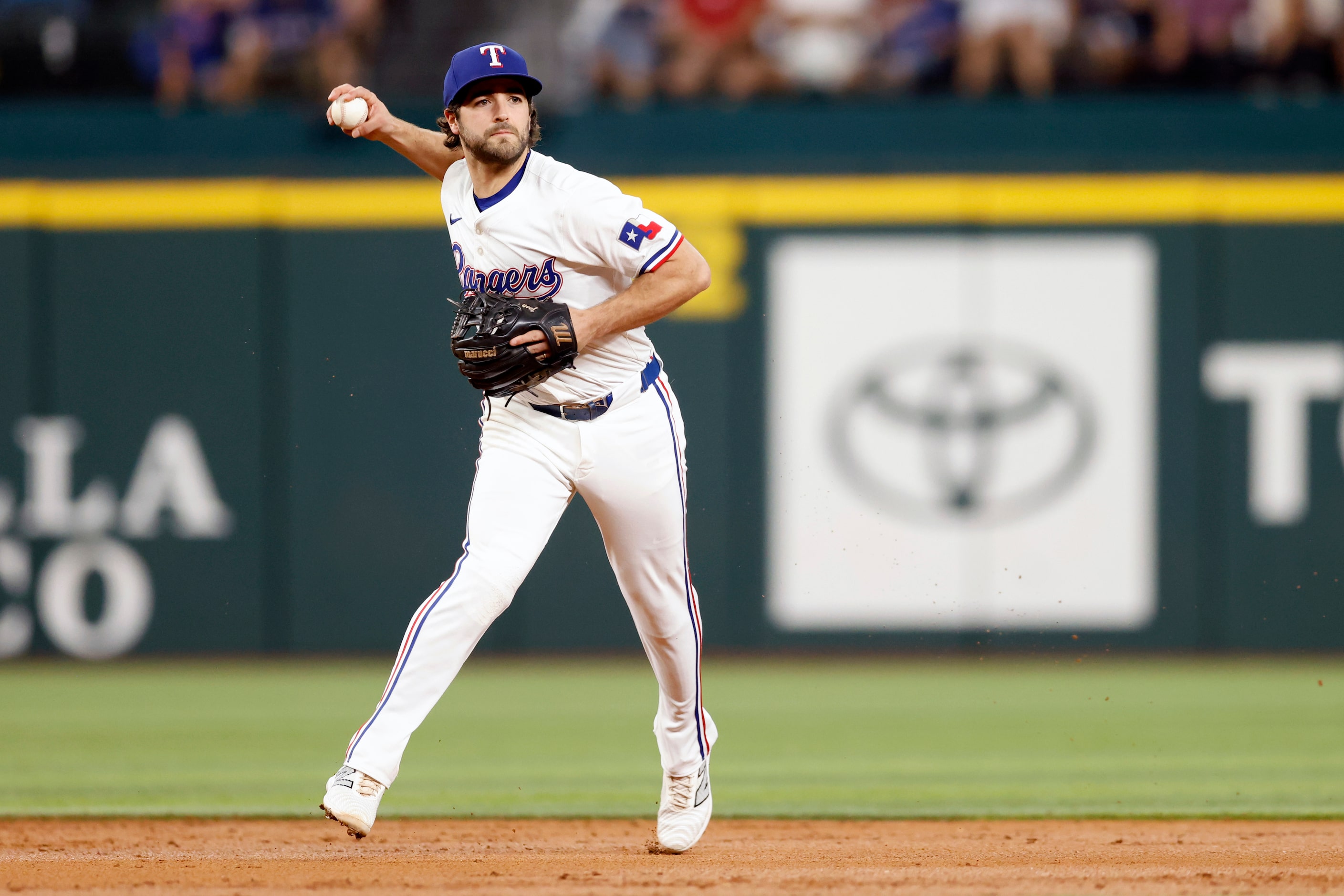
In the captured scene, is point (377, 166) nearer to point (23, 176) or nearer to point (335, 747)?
point (23, 176)

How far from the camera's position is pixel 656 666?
4312mm

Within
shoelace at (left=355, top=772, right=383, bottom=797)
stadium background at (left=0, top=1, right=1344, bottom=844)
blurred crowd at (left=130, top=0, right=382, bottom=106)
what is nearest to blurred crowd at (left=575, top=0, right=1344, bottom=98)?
stadium background at (left=0, top=1, right=1344, bottom=844)

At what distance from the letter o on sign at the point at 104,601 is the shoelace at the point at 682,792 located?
18.5 feet

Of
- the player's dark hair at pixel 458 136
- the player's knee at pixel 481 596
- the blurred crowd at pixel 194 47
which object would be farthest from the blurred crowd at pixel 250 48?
the player's knee at pixel 481 596

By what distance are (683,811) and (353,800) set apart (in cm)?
97

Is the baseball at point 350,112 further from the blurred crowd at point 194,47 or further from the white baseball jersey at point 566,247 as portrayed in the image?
the blurred crowd at point 194,47

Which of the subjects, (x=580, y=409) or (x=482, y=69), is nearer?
(x=482, y=69)

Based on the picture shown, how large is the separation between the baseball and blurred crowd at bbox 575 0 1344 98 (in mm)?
5617

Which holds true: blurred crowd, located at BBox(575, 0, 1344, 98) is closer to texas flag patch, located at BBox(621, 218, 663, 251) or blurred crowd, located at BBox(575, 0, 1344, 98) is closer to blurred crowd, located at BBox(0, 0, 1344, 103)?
blurred crowd, located at BBox(0, 0, 1344, 103)

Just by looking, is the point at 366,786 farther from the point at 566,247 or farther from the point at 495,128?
the point at 495,128

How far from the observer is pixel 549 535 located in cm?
418

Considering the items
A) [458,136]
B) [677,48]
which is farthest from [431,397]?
[458,136]

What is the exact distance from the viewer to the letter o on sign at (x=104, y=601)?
9.05 metres

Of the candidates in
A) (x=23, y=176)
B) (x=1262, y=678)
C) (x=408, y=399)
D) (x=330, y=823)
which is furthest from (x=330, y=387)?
(x=1262, y=678)
